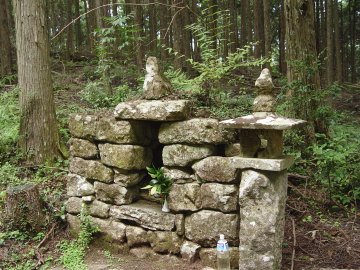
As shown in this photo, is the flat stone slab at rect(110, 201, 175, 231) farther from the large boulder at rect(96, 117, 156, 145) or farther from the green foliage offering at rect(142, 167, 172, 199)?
the large boulder at rect(96, 117, 156, 145)

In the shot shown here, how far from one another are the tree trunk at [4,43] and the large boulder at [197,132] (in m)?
10.2

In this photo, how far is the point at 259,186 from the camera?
3.25 m

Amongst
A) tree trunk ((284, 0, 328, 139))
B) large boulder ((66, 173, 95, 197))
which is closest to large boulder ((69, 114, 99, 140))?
large boulder ((66, 173, 95, 197))

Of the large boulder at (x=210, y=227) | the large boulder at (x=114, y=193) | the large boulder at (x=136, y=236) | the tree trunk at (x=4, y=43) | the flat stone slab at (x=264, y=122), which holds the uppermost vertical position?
the tree trunk at (x=4, y=43)

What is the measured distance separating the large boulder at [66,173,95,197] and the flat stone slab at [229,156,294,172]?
2354 mm

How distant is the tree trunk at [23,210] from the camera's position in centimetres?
440

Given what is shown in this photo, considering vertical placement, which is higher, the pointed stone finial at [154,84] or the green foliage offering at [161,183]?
the pointed stone finial at [154,84]

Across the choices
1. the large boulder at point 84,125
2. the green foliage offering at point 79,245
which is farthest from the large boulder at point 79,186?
the large boulder at point 84,125

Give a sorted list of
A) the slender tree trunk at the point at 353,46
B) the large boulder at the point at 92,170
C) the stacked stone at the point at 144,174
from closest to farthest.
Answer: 1. the stacked stone at the point at 144,174
2. the large boulder at the point at 92,170
3. the slender tree trunk at the point at 353,46

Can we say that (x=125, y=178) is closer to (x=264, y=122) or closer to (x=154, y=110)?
(x=154, y=110)

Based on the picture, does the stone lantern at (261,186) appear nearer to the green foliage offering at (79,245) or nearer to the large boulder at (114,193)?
the large boulder at (114,193)

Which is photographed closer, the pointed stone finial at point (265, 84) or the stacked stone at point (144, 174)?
the pointed stone finial at point (265, 84)

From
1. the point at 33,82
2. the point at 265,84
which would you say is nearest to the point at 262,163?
the point at 265,84

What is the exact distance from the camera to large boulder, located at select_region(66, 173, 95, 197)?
4582 mm
